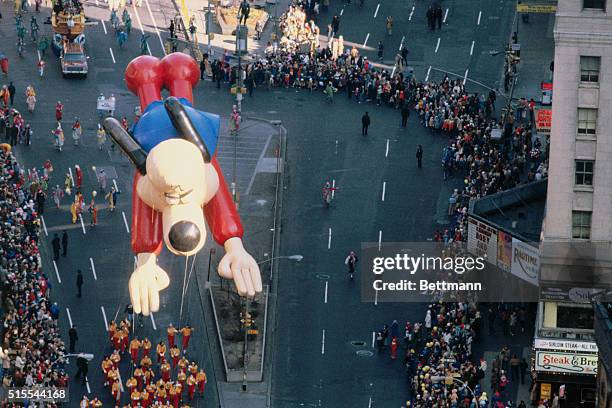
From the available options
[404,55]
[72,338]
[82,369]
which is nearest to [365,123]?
[404,55]

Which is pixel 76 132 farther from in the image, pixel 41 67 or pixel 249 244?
pixel 249 244

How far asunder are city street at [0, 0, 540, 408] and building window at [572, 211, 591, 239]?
8.12 metres

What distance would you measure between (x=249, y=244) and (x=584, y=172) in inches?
981

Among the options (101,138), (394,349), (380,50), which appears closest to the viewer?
(394,349)

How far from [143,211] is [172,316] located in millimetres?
33236

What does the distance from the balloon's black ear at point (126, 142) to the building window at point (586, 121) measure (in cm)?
3080

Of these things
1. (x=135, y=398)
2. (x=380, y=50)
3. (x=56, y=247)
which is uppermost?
(x=380, y=50)

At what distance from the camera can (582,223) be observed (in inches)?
4717

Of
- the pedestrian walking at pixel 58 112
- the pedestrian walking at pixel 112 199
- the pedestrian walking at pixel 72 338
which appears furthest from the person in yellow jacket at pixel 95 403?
the pedestrian walking at pixel 58 112

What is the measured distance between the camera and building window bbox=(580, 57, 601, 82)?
117000 mm

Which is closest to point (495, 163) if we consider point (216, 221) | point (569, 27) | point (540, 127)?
point (540, 127)

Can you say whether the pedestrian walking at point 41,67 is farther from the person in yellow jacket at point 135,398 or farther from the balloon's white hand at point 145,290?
the balloon's white hand at point 145,290

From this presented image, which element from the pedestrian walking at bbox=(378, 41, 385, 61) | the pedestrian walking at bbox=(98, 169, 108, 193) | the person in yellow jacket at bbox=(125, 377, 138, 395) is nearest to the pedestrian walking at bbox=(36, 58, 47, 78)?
the pedestrian walking at bbox=(98, 169, 108, 193)

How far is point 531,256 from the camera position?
401ft
